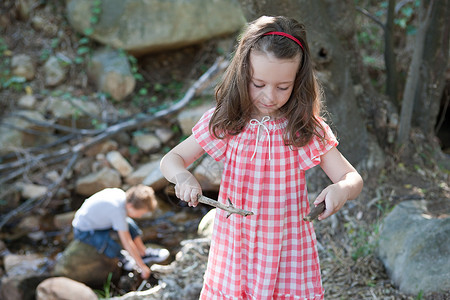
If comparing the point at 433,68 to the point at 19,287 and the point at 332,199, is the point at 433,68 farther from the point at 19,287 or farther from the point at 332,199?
the point at 19,287

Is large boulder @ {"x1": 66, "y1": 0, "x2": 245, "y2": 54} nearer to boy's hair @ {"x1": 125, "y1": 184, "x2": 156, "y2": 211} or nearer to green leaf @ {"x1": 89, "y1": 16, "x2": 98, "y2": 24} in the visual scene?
green leaf @ {"x1": 89, "y1": 16, "x2": 98, "y2": 24}

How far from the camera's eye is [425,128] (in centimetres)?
392

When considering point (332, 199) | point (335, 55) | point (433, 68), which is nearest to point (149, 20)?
point (335, 55)

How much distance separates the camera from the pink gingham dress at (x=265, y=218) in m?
1.69

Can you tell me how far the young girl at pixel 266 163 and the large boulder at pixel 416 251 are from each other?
0.90 metres

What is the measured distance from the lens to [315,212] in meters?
1.51

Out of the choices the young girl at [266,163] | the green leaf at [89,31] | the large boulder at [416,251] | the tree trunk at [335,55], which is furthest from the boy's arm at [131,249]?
the green leaf at [89,31]

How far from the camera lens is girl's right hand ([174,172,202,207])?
1.53 metres

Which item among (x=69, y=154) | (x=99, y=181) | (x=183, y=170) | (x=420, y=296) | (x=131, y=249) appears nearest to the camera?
(x=183, y=170)

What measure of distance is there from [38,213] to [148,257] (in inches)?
56.7

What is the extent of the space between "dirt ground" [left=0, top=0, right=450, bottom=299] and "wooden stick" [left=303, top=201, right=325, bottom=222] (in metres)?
1.16

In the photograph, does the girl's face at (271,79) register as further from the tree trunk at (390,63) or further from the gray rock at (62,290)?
the tree trunk at (390,63)

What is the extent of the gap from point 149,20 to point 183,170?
460cm

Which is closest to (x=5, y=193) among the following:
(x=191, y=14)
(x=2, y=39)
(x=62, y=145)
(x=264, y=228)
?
(x=62, y=145)
